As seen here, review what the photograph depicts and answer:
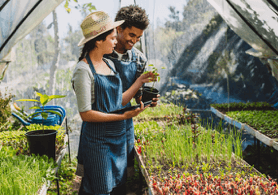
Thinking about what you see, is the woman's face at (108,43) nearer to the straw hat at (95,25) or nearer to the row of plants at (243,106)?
the straw hat at (95,25)

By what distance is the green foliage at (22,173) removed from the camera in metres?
1.34

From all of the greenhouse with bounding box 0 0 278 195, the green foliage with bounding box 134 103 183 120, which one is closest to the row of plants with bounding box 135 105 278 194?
the greenhouse with bounding box 0 0 278 195

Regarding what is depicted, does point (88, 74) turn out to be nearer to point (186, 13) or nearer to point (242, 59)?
point (186, 13)

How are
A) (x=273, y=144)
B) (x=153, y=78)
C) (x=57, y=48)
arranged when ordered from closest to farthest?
(x=153, y=78) < (x=273, y=144) < (x=57, y=48)

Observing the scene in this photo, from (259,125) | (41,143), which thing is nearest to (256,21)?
(259,125)

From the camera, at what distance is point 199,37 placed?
5.50 meters

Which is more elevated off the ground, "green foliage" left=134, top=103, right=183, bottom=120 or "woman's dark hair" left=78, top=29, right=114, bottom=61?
"woman's dark hair" left=78, top=29, right=114, bottom=61

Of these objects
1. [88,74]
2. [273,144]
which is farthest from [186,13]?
[88,74]

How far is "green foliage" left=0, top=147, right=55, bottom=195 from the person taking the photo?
134 centimetres

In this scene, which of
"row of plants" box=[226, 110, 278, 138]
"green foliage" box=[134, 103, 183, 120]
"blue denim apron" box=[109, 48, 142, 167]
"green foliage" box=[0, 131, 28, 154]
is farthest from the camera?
"green foliage" box=[134, 103, 183, 120]

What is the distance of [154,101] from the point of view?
77.2 inches

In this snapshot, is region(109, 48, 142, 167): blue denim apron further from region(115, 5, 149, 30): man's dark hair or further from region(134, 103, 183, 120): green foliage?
region(134, 103, 183, 120): green foliage

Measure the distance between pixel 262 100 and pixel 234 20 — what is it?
9.49ft

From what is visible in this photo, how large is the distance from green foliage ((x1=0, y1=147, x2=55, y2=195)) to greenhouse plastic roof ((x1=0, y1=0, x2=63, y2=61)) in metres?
1.46
